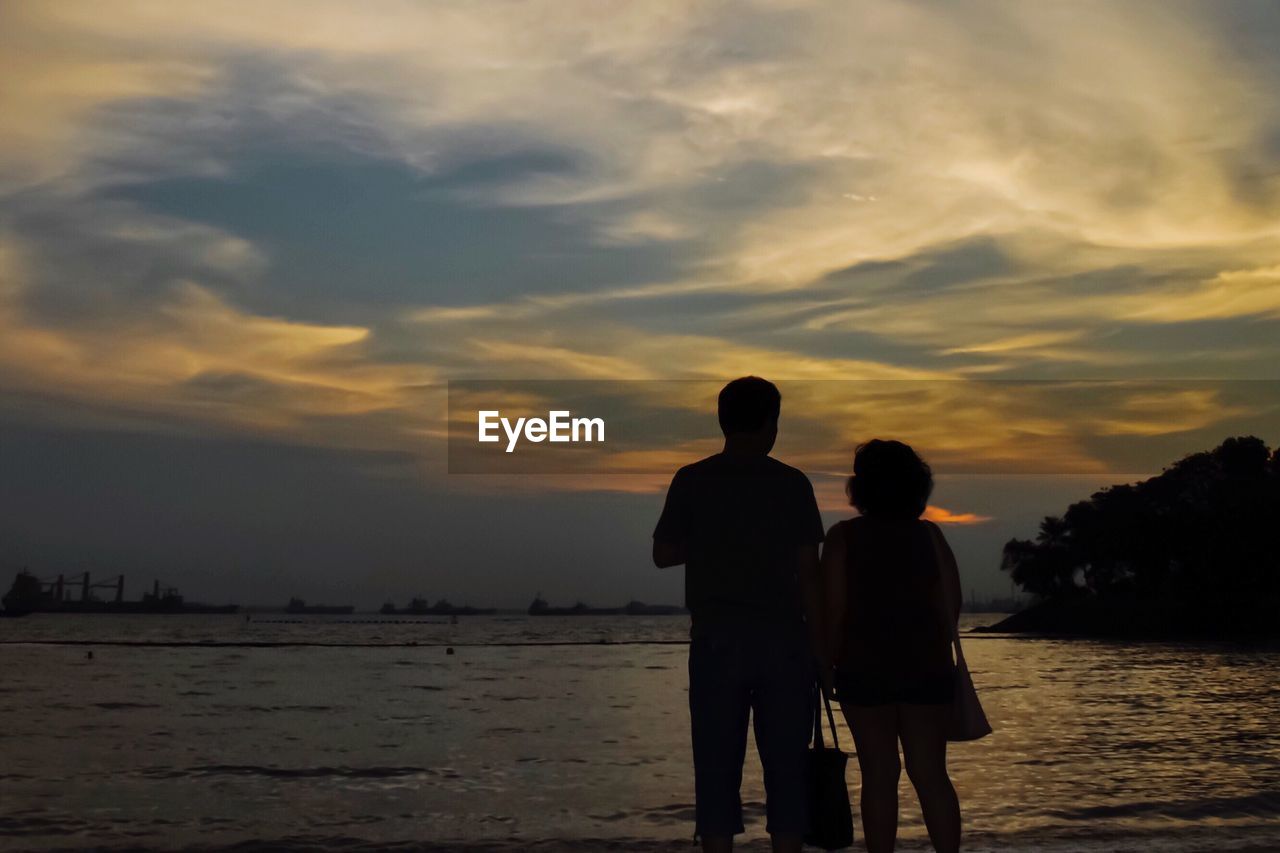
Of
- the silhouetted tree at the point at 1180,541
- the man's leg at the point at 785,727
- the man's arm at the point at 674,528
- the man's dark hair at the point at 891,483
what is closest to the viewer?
the man's leg at the point at 785,727

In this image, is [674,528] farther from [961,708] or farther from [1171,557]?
[1171,557]

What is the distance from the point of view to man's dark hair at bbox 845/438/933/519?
434 cm

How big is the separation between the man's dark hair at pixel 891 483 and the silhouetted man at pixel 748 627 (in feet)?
1.19

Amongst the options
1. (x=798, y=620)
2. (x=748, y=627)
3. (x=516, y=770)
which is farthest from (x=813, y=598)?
(x=516, y=770)

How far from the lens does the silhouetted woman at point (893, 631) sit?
4211 mm

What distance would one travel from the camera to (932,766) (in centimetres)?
427

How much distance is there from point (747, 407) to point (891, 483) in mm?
667

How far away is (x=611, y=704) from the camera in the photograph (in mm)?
22250

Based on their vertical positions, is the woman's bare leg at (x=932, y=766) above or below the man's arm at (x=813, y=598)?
below

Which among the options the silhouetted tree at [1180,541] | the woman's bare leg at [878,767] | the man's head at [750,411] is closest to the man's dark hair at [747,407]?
the man's head at [750,411]

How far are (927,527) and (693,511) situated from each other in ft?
3.15

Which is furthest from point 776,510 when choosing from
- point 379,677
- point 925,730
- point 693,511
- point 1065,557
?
point 1065,557

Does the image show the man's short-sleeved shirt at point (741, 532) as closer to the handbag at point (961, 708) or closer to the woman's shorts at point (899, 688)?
the woman's shorts at point (899, 688)

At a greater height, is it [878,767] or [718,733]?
[718,733]
